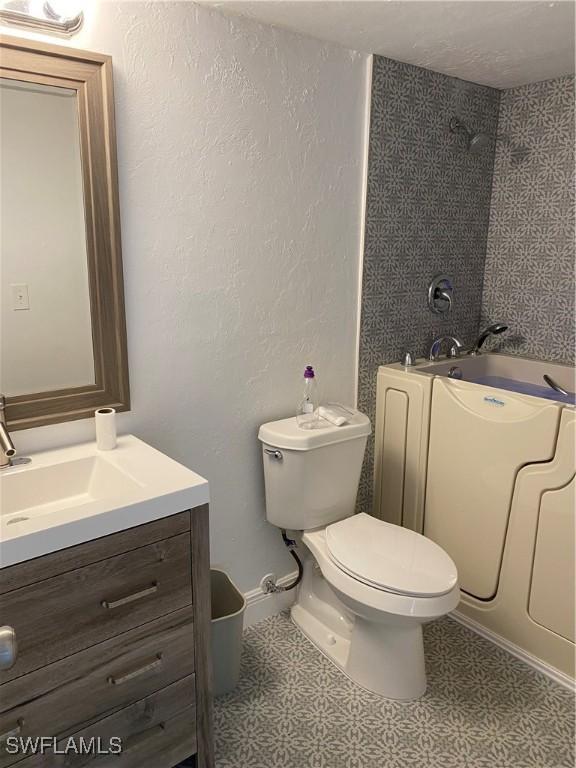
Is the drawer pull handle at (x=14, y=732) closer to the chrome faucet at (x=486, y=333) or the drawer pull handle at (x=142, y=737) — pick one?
the drawer pull handle at (x=142, y=737)

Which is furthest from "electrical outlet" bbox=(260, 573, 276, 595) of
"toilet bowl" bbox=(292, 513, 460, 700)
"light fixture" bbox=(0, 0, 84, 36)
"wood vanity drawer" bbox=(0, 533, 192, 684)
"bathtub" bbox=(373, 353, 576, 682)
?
"light fixture" bbox=(0, 0, 84, 36)

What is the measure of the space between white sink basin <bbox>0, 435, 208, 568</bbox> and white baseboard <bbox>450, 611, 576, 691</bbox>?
1.35m

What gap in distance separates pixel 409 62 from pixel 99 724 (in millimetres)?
2324

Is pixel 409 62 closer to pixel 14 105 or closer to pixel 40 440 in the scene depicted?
pixel 14 105

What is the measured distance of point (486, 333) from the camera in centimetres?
262

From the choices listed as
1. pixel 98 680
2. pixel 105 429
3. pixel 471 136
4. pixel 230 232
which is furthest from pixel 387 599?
A: pixel 471 136

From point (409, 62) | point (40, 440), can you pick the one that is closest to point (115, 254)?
point (40, 440)

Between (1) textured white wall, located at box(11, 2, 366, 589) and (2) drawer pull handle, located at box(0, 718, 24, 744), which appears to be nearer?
(2) drawer pull handle, located at box(0, 718, 24, 744)

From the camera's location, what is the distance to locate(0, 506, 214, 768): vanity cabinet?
1167mm

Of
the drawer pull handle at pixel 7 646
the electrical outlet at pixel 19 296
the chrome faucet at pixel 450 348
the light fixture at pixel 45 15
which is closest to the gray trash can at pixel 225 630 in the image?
the drawer pull handle at pixel 7 646

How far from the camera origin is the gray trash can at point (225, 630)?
1.75 meters

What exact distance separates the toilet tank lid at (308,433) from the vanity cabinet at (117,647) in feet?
1.83

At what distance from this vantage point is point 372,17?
5.68 ft

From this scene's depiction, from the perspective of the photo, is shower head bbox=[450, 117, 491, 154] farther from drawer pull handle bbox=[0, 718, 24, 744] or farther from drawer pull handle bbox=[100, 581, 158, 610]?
drawer pull handle bbox=[0, 718, 24, 744]
